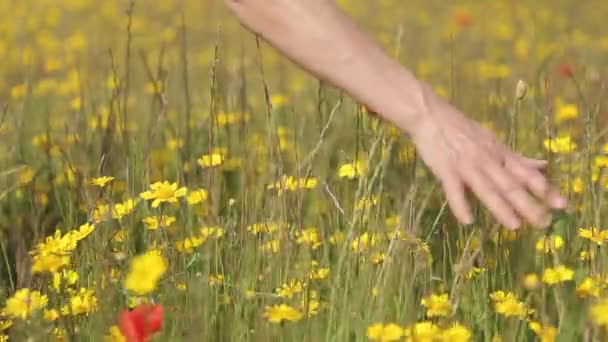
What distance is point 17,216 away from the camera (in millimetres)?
2402

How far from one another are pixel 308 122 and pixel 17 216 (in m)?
1.02

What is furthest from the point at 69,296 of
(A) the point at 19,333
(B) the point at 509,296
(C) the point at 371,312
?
(B) the point at 509,296

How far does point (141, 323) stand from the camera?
133 centimetres

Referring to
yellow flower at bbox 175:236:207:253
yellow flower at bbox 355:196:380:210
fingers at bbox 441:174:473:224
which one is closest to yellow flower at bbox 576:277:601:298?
fingers at bbox 441:174:473:224

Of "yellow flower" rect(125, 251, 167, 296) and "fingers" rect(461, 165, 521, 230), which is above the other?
"fingers" rect(461, 165, 521, 230)

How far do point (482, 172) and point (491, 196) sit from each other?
44 mm

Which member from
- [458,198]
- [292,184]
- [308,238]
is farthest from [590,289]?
[292,184]

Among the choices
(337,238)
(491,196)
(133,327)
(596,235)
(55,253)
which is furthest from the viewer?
(337,238)

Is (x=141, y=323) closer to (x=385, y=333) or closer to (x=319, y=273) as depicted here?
(x=385, y=333)

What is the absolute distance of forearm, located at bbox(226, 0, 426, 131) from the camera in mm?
1589

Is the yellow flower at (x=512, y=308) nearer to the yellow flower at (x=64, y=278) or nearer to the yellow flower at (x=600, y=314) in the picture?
the yellow flower at (x=600, y=314)

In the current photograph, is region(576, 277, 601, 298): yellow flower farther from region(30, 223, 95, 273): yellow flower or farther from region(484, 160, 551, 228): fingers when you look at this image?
region(30, 223, 95, 273): yellow flower

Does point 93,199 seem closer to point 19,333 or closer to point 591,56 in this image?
point 19,333

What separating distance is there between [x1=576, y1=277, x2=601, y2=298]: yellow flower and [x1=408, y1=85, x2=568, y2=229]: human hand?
0.51ft
